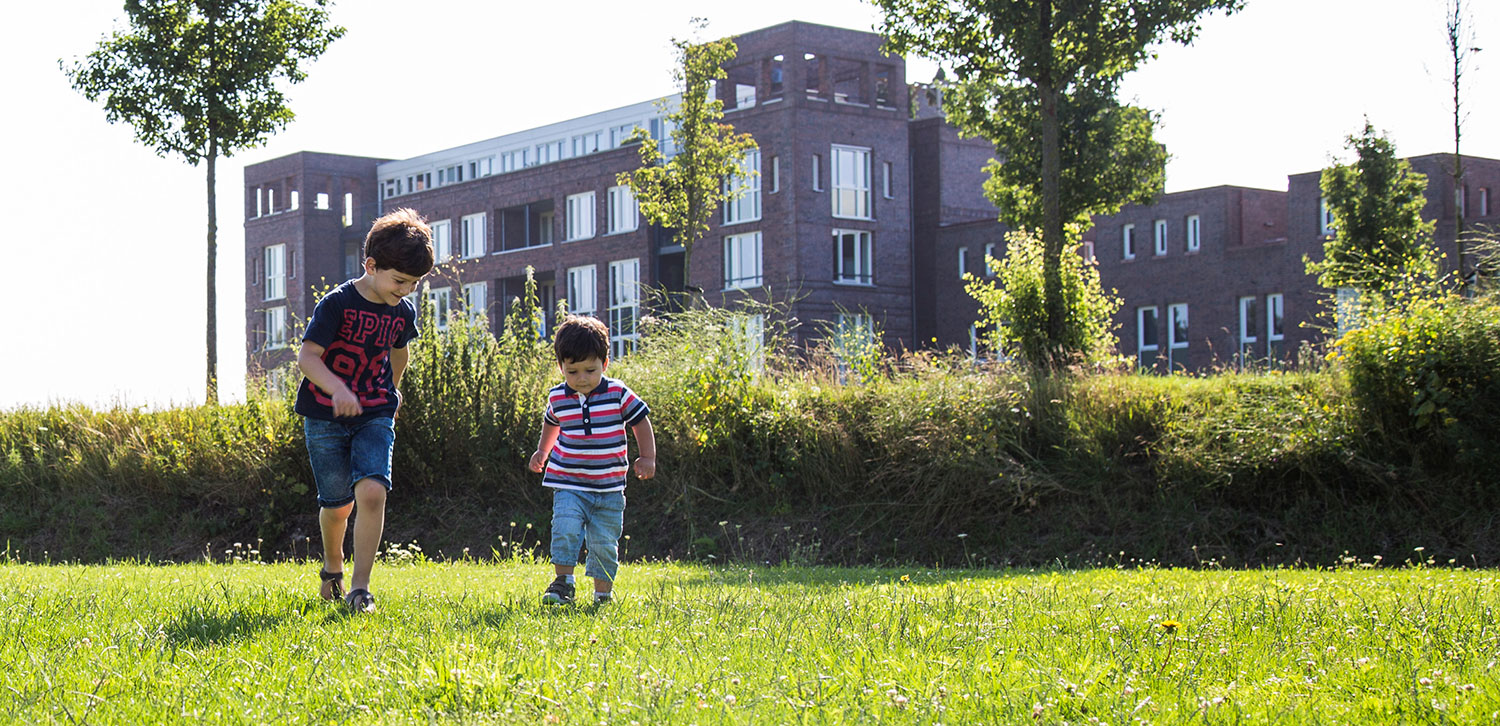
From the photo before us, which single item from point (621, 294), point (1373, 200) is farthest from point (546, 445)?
point (621, 294)

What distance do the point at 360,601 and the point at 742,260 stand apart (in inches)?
1578

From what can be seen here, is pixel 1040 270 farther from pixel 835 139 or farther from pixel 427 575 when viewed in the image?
pixel 835 139

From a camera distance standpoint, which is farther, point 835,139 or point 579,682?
point 835,139

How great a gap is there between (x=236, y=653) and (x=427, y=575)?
4.65 m

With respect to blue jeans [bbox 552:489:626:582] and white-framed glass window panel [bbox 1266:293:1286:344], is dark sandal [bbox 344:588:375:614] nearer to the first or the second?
blue jeans [bbox 552:489:626:582]

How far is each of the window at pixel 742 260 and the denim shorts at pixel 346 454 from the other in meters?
38.6

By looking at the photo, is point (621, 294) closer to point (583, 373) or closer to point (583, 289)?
point (583, 289)

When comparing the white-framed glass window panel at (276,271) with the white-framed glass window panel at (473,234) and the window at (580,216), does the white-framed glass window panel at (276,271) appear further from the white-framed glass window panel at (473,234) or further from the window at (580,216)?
the window at (580,216)

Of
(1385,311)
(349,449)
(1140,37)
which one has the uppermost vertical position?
(1140,37)

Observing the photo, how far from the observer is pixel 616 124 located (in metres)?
56.3

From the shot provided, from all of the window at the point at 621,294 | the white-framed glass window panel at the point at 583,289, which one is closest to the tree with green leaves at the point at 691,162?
the window at the point at 621,294

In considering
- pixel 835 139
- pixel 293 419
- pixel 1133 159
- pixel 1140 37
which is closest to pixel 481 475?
pixel 293 419

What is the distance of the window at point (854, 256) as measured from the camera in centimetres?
4488

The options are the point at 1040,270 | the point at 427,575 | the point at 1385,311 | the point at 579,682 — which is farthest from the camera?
the point at 1040,270
